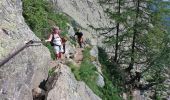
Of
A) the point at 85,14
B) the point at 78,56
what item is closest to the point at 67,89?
the point at 78,56

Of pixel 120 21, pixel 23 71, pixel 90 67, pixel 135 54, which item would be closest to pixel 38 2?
pixel 90 67

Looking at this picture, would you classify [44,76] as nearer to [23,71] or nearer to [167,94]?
[23,71]

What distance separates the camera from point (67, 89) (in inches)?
555

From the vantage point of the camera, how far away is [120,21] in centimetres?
2941

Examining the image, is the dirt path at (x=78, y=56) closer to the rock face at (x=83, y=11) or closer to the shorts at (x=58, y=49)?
the shorts at (x=58, y=49)

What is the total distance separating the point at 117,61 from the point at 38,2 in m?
10.4

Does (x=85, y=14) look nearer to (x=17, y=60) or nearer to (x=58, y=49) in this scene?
(x=58, y=49)

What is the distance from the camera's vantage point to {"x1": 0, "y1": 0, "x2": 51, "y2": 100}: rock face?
11.8 m

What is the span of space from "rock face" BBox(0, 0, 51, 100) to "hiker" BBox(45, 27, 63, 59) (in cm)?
218

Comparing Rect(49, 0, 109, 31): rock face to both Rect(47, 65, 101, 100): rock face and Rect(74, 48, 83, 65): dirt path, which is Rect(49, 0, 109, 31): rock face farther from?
Rect(47, 65, 101, 100): rock face

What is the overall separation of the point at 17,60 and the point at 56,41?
16.1ft

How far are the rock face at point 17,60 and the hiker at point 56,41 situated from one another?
Result: 2.18 meters

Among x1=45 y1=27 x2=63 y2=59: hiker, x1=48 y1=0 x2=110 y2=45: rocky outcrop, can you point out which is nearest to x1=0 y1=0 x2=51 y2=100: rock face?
x1=45 y1=27 x2=63 y2=59: hiker

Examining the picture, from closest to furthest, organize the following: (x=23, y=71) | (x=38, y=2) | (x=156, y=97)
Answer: (x=23, y=71)
(x=38, y=2)
(x=156, y=97)
